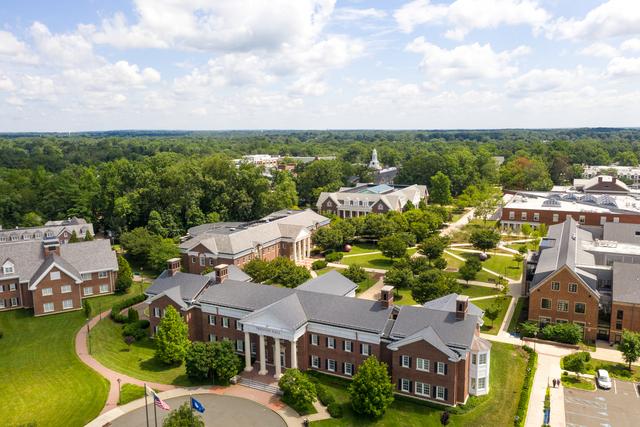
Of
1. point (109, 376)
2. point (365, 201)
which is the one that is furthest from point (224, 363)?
point (365, 201)

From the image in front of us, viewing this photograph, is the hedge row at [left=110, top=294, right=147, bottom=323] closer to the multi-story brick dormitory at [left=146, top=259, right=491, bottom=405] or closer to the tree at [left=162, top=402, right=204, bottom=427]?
the multi-story brick dormitory at [left=146, top=259, right=491, bottom=405]

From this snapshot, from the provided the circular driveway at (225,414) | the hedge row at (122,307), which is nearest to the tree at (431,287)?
the circular driveway at (225,414)

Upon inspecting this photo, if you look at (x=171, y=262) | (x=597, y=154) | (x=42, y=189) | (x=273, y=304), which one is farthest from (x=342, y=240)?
(x=597, y=154)

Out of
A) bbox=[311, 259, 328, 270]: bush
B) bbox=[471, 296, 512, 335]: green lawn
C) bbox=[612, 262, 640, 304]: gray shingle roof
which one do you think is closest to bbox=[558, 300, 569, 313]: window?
bbox=[612, 262, 640, 304]: gray shingle roof

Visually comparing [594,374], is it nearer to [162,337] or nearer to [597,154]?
[162,337]

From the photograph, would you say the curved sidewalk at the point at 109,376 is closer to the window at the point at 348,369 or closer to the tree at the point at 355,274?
the window at the point at 348,369
